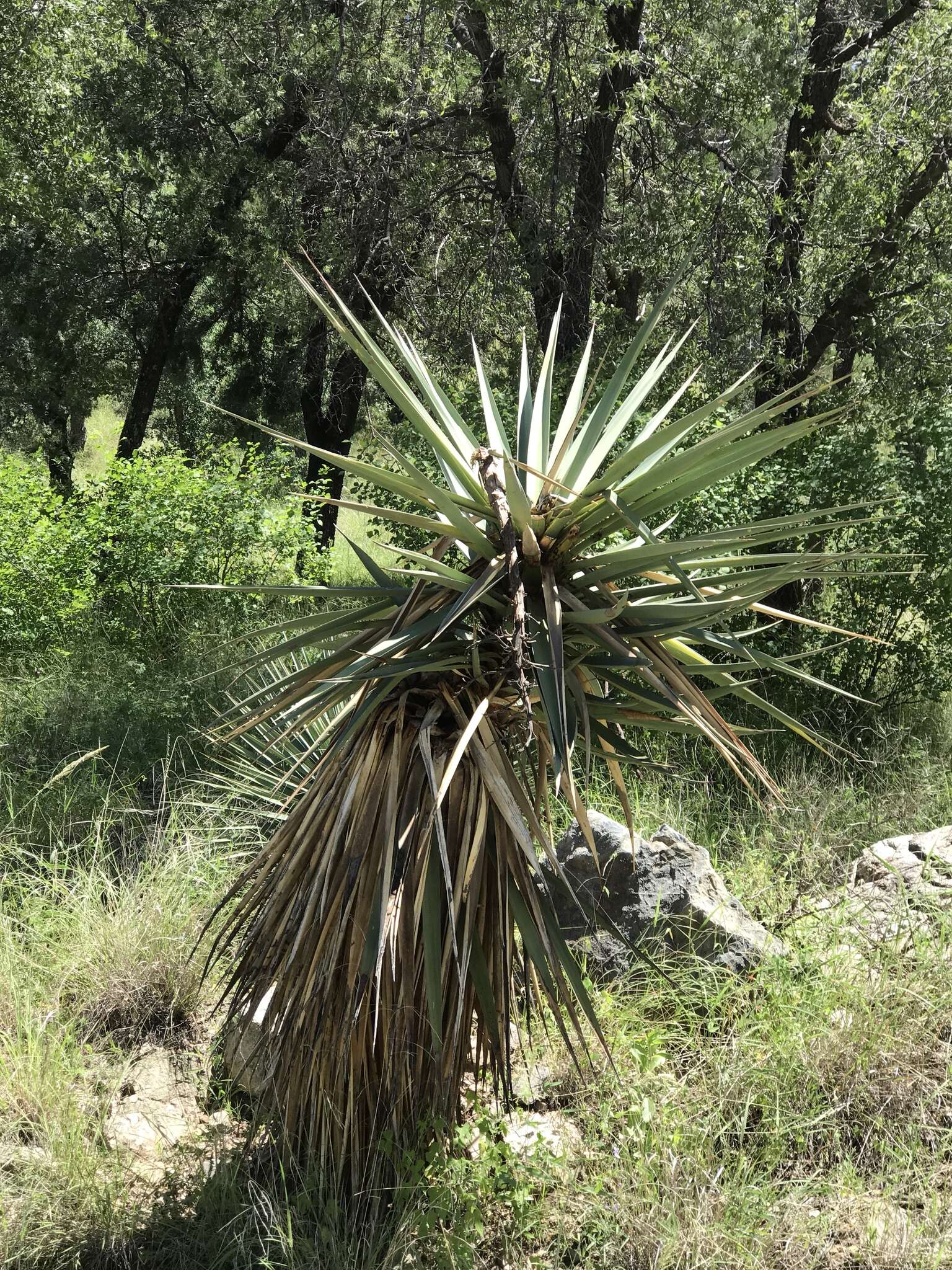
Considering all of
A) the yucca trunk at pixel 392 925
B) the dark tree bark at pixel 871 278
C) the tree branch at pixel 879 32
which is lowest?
the yucca trunk at pixel 392 925

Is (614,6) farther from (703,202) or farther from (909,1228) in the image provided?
(909,1228)

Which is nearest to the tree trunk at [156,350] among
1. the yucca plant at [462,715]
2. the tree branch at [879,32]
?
the tree branch at [879,32]

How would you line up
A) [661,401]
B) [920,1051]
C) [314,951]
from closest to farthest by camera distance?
[314,951], [920,1051], [661,401]

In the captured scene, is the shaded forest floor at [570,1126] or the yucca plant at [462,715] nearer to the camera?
the yucca plant at [462,715]

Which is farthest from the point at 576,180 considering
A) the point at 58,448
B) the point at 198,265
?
the point at 58,448

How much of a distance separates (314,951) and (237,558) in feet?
19.4

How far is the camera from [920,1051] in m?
3.42

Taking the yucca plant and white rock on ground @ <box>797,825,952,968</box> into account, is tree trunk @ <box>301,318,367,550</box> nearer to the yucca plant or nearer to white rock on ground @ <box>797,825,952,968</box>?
white rock on ground @ <box>797,825,952,968</box>

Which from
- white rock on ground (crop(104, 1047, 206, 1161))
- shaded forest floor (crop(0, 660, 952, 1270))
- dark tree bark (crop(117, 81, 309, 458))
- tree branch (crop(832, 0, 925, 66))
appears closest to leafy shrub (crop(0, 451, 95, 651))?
shaded forest floor (crop(0, 660, 952, 1270))

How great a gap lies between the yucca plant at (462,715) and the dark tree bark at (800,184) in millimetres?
5777

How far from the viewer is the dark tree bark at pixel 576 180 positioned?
834 cm

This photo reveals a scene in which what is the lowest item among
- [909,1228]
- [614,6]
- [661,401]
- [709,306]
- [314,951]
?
[909,1228]

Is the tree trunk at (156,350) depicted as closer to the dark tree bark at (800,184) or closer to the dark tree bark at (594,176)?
the dark tree bark at (594,176)

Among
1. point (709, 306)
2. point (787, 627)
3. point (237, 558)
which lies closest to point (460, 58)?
point (709, 306)
